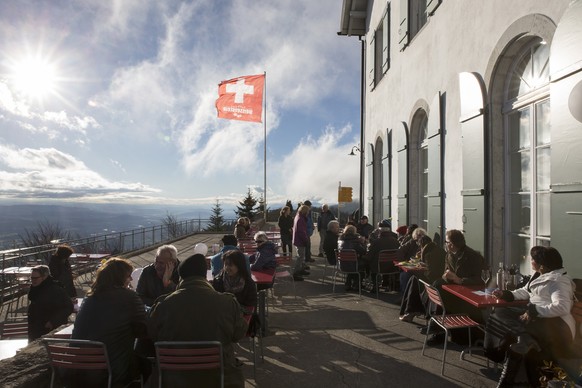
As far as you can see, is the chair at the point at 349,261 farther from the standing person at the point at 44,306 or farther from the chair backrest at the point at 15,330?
the chair backrest at the point at 15,330

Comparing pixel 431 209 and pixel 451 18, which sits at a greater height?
pixel 451 18

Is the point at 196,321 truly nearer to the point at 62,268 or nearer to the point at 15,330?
the point at 15,330

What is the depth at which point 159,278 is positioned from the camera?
4.70 meters

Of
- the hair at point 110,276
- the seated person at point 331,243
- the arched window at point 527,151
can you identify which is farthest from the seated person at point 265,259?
the arched window at point 527,151

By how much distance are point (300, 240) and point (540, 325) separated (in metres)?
6.86

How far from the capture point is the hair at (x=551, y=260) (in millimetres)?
3764

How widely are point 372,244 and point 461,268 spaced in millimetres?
3000

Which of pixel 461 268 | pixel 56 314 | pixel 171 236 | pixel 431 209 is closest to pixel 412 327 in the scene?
pixel 461 268

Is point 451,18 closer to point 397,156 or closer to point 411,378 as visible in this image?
point 397,156

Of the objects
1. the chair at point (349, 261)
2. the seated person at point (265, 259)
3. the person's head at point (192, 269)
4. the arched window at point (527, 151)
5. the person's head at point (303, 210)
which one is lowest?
the chair at point (349, 261)

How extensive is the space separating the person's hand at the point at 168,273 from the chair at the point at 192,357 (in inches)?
71.6

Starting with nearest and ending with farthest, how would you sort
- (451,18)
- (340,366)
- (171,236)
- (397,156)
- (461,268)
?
1. (340,366)
2. (461,268)
3. (451,18)
4. (397,156)
5. (171,236)

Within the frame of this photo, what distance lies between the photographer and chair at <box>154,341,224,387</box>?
9.42ft

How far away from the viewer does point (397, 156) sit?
10.5m
